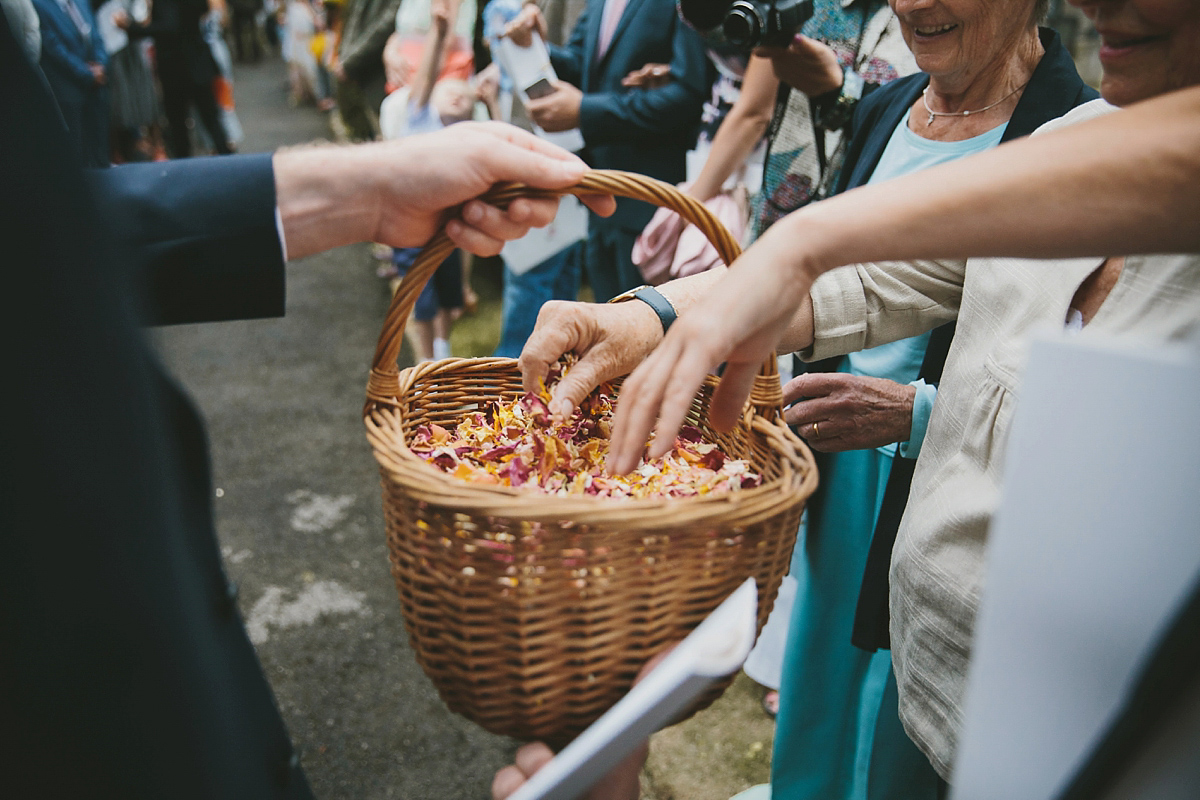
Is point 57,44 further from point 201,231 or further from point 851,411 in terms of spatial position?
point 851,411

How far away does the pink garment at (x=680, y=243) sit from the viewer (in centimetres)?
256

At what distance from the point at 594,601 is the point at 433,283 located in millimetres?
3460

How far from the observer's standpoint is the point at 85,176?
57 centimetres

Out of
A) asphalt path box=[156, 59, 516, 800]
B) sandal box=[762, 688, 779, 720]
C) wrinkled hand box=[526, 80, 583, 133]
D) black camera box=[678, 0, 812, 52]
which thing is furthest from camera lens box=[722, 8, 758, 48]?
sandal box=[762, 688, 779, 720]

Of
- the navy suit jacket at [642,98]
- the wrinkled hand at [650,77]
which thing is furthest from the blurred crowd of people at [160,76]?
the wrinkled hand at [650,77]

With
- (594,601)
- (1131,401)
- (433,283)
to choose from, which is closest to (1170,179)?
(1131,401)

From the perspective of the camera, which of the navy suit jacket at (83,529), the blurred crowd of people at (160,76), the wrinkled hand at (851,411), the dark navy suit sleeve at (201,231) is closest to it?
the navy suit jacket at (83,529)

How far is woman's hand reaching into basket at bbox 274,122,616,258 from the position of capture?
1082mm

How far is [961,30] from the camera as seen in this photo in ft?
4.97

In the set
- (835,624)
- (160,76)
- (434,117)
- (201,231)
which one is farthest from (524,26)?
(160,76)

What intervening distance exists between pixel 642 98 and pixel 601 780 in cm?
247

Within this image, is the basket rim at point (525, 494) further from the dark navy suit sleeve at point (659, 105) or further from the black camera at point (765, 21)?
the dark navy suit sleeve at point (659, 105)

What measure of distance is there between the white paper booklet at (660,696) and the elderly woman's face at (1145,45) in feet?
2.51

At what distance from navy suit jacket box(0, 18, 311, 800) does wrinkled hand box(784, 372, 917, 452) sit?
1.12 meters
